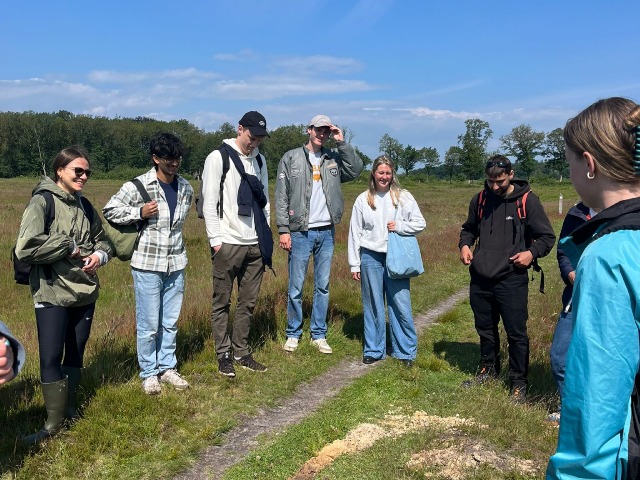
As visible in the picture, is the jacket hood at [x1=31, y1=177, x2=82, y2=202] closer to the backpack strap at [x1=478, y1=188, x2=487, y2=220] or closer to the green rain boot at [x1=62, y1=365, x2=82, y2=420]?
the green rain boot at [x1=62, y1=365, x2=82, y2=420]

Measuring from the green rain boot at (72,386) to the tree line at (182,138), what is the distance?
7346cm

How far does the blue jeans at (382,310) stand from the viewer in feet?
20.0

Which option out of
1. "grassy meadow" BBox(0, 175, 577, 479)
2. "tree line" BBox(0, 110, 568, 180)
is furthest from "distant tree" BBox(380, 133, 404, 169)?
"grassy meadow" BBox(0, 175, 577, 479)

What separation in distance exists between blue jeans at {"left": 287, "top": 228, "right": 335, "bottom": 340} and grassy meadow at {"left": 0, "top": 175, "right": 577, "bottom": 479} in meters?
0.29

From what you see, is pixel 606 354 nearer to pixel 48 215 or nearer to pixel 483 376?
pixel 48 215

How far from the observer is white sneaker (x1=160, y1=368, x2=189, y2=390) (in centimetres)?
501

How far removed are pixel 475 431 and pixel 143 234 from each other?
3.34 meters

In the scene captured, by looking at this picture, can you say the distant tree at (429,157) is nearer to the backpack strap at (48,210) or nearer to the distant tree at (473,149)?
the distant tree at (473,149)

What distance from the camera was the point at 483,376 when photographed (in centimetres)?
541

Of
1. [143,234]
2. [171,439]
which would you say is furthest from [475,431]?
[143,234]

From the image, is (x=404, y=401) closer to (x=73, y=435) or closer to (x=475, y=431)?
(x=475, y=431)

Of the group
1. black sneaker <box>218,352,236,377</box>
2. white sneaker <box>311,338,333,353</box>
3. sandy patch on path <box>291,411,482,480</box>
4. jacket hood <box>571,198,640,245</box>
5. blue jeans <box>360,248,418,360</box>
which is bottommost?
sandy patch on path <box>291,411,482,480</box>

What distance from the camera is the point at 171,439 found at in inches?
165

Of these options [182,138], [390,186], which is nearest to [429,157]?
[182,138]
